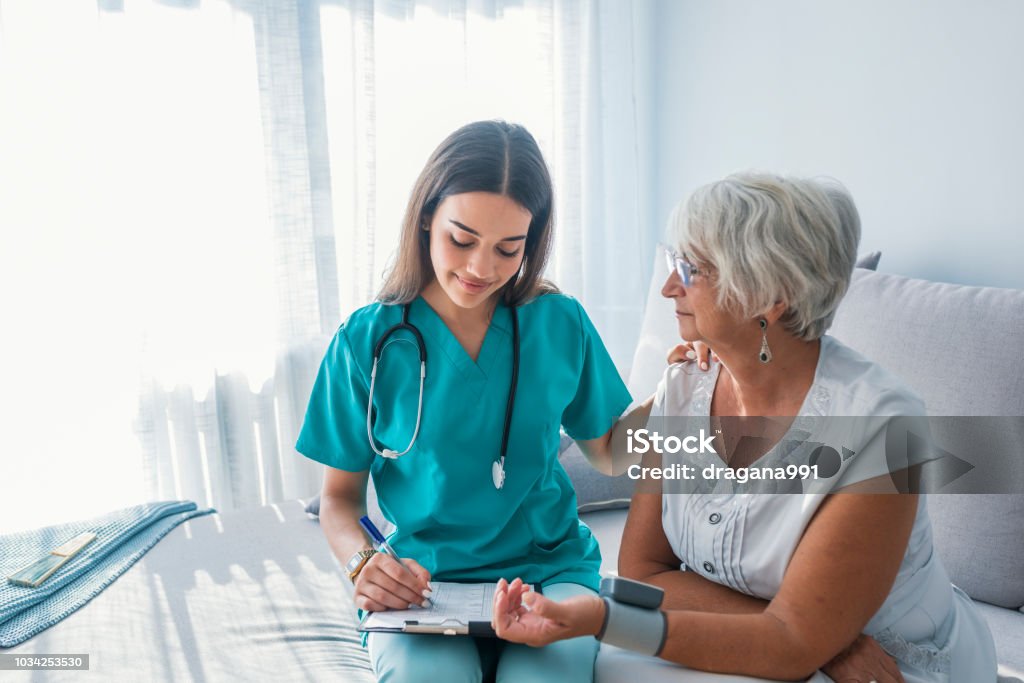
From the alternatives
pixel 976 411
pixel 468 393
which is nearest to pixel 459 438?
pixel 468 393

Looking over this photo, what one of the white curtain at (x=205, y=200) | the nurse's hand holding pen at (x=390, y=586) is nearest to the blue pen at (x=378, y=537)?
the nurse's hand holding pen at (x=390, y=586)

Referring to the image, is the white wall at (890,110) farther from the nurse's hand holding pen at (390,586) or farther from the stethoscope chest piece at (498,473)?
the nurse's hand holding pen at (390,586)

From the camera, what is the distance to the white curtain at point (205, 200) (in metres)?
2.12

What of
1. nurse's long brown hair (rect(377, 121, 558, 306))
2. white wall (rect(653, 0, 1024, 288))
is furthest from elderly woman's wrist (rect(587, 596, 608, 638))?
white wall (rect(653, 0, 1024, 288))

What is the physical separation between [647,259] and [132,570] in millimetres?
1937

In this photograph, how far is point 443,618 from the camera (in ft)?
3.74

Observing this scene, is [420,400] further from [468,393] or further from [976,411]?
[976,411]

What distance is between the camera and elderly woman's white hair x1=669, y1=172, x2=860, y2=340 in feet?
3.59

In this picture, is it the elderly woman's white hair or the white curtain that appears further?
the white curtain

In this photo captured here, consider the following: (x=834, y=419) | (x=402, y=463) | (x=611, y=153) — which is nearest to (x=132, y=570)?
(x=402, y=463)

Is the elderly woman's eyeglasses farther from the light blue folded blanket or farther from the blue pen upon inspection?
the light blue folded blanket

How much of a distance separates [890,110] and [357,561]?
1601mm

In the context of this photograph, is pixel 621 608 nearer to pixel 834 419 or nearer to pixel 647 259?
pixel 834 419

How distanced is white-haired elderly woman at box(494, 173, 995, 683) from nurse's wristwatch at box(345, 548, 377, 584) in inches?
10.5
